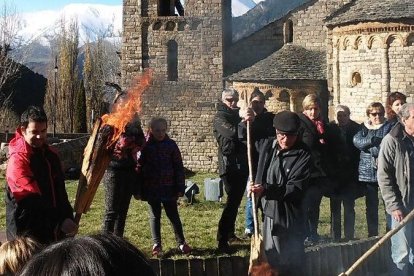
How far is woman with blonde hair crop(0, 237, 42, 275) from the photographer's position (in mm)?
3049

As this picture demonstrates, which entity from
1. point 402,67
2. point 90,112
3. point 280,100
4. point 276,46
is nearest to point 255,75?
point 280,100

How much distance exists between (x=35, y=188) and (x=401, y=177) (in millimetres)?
3139

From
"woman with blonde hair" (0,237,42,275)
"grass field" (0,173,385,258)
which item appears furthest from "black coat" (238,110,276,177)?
"woman with blonde hair" (0,237,42,275)

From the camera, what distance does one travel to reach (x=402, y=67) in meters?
19.7

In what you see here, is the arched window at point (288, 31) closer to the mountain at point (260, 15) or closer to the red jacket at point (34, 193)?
the mountain at point (260, 15)

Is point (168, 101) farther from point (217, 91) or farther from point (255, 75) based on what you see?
point (255, 75)

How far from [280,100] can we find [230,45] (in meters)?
4.05

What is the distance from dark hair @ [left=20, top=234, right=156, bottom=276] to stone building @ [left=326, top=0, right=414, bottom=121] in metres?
18.5

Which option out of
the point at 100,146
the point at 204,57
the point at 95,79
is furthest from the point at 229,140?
the point at 95,79

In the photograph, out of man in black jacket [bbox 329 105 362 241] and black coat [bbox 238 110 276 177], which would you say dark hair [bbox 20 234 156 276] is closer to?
black coat [bbox 238 110 276 177]

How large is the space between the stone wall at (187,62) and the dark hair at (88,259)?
930 inches

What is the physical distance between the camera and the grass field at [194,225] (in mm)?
8172

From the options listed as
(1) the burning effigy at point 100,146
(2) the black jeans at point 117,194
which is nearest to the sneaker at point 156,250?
(2) the black jeans at point 117,194

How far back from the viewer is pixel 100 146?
6.41 meters
